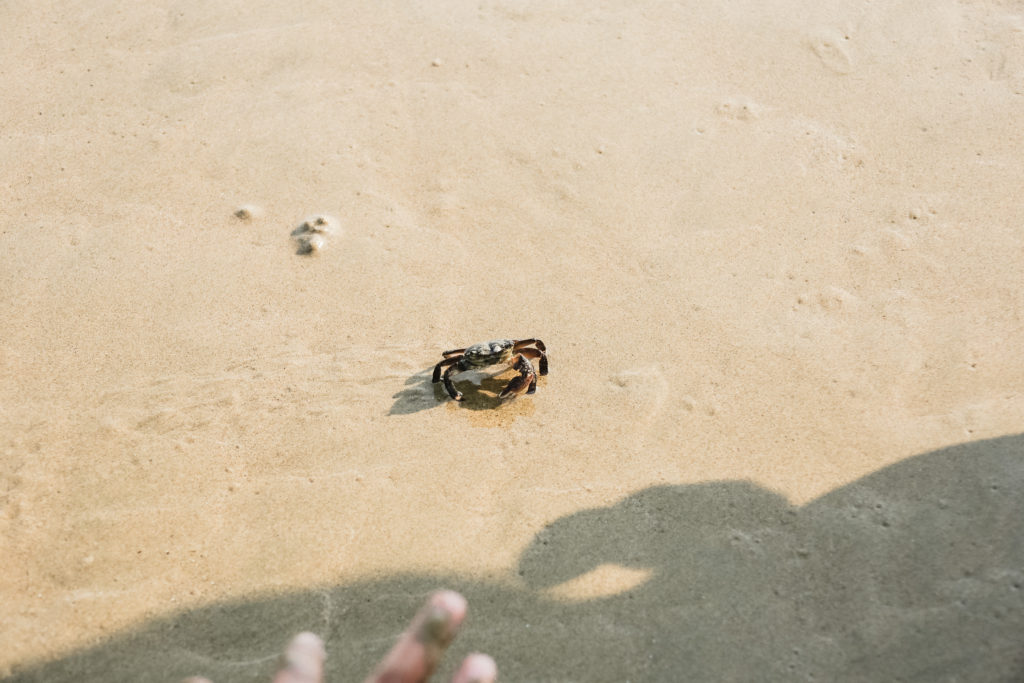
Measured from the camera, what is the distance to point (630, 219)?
13.6 ft

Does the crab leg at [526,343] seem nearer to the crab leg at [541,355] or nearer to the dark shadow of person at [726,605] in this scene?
the crab leg at [541,355]

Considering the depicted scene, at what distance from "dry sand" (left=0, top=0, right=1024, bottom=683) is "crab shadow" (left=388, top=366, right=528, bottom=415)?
19 mm

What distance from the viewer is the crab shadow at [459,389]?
3461 millimetres

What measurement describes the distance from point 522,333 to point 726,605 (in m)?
1.54

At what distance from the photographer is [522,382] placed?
3.45 metres

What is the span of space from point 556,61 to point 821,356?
2586mm

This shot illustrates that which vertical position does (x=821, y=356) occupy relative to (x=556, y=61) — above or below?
below

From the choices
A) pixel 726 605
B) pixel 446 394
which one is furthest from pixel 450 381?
pixel 726 605

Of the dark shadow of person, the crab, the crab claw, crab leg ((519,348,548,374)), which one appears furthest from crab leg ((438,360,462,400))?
the dark shadow of person

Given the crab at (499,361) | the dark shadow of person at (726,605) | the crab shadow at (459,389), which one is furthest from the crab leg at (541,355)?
the dark shadow of person at (726,605)

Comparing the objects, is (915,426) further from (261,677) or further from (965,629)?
(261,677)

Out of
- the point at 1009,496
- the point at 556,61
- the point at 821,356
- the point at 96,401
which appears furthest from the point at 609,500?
the point at 556,61

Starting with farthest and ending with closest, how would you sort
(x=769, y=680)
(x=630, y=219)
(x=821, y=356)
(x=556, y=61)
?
(x=556, y=61)
(x=630, y=219)
(x=821, y=356)
(x=769, y=680)

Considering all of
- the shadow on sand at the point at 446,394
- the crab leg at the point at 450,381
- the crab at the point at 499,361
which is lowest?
the shadow on sand at the point at 446,394
